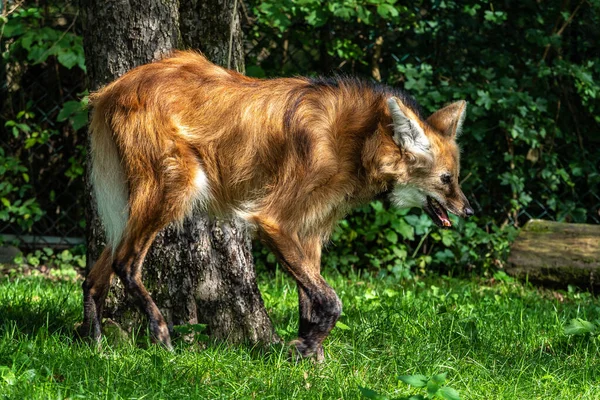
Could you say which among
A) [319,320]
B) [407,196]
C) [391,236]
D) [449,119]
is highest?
[449,119]

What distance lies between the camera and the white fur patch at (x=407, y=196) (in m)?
3.88

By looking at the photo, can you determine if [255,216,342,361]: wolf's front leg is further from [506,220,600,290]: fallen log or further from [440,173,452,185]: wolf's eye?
[506,220,600,290]: fallen log

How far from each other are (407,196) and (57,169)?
4050 mm

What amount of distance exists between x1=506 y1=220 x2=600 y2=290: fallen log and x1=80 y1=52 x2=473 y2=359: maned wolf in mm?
2619

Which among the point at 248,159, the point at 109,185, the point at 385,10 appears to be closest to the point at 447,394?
the point at 248,159

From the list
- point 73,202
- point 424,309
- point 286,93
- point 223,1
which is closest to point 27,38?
point 73,202

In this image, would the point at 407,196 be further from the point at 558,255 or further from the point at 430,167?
the point at 558,255

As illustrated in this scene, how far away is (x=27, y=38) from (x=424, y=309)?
3590 millimetres

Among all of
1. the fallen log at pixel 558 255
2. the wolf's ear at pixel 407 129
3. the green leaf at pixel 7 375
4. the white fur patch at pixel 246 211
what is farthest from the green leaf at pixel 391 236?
the green leaf at pixel 7 375

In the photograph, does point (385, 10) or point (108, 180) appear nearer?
point (108, 180)

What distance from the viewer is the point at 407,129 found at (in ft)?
12.2

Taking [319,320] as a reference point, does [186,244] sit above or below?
above

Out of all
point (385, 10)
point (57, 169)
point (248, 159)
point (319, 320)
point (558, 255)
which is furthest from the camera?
point (57, 169)

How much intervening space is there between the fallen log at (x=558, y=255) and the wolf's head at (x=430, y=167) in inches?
102
